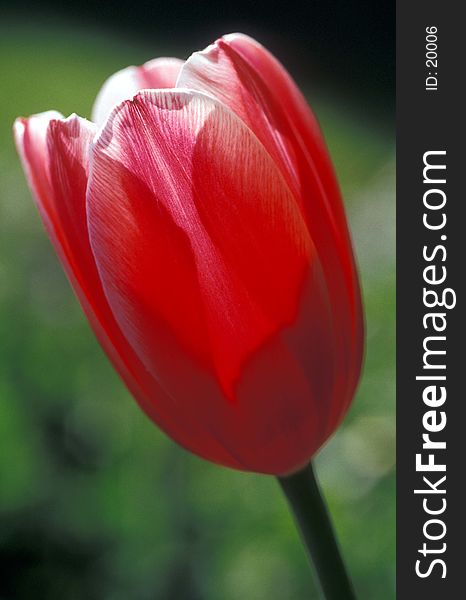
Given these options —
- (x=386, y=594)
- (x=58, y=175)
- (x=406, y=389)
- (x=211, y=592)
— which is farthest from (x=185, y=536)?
(x=58, y=175)

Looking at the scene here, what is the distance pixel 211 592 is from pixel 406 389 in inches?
11.6

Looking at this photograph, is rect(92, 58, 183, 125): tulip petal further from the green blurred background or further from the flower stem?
the green blurred background

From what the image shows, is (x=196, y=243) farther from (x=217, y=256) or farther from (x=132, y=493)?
→ (x=132, y=493)

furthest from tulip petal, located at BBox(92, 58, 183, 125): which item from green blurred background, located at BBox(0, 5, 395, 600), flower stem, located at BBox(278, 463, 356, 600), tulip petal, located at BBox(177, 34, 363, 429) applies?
green blurred background, located at BBox(0, 5, 395, 600)

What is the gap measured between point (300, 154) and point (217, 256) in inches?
2.1

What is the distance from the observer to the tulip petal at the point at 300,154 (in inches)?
15.5

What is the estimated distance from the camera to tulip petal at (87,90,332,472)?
37cm

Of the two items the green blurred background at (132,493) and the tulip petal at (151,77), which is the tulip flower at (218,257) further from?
the green blurred background at (132,493)

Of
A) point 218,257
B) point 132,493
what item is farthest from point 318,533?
point 132,493

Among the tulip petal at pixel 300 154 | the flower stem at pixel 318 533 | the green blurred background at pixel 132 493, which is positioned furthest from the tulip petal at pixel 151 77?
the green blurred background at pixel 132 493

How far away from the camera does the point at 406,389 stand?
530 millimetres

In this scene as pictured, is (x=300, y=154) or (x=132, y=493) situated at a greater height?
(x=300, y=154)

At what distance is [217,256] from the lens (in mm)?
377

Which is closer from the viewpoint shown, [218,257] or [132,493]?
[218,257]
